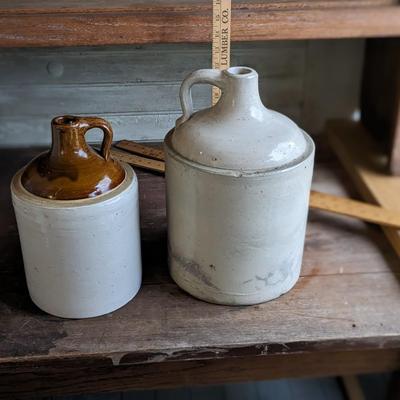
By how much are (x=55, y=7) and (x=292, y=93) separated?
49 cm

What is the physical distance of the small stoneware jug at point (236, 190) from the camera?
594mm

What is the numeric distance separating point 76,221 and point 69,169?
5 cm

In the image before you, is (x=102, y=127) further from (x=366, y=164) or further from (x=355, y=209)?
(x=366, y=164)

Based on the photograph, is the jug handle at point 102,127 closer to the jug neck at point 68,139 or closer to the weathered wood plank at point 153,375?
the jug neck at point 68,139

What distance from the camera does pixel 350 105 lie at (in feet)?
3.66

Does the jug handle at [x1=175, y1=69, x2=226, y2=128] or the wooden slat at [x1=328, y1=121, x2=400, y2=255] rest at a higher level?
the jug handle at [x1=175, y1=69, x2=226, y2=128]

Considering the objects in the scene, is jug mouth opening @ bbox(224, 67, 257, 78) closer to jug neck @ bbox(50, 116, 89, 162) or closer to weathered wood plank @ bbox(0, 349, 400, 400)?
jug neck @ bbox(50, 116, 89, 162)

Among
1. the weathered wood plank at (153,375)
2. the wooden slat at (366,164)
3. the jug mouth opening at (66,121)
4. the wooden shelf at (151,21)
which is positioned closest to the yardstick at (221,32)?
the wooden shelf at (151,21)

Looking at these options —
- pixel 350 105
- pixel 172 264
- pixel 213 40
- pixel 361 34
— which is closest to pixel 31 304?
pixel 172 264

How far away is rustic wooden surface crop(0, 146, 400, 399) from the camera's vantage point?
618mm

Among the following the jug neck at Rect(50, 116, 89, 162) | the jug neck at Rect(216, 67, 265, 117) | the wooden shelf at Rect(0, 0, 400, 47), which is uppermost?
the wooden shelf at Rect(0, 0, 400, 47)

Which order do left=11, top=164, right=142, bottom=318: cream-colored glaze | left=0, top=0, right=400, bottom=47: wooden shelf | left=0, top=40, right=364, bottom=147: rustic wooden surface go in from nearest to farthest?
1. left=11, top=164, right=142, bottom=318: cream-colored glaze
2. left=0, top=0, right=400, bottom=47: wooden shelf
3. left=0, top=40, right=364, bottom=147: rustic wooden surface

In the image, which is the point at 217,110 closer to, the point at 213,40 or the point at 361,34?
the point at 213,40

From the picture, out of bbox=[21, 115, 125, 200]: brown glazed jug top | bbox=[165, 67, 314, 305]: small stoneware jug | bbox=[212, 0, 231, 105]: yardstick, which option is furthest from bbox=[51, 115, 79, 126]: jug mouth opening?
bbox=[212, 0, 231, 105]: yardstick
